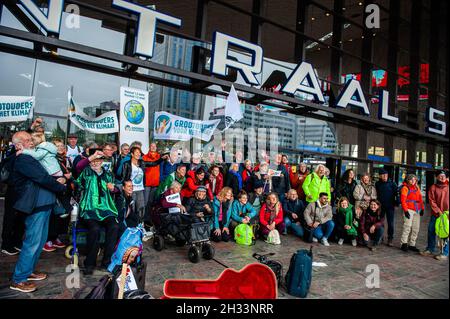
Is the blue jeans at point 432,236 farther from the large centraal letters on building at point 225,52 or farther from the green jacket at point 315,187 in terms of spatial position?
the large centraal letters on building at point 225,52

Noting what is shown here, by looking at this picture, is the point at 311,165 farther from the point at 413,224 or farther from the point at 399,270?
the point at 399,270

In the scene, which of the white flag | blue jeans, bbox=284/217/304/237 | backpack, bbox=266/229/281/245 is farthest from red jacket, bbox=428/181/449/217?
the white flag

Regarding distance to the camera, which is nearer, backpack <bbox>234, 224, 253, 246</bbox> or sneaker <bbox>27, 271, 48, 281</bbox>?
sneaker <bbox>27, 271, 48, 281</bbox>

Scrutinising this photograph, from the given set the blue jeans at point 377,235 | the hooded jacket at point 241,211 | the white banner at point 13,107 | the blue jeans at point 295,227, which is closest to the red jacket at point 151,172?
the hooded jacket at point 241,211

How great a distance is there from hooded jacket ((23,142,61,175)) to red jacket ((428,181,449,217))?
7.15 m

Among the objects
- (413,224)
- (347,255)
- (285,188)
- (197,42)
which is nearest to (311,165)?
(285,188)

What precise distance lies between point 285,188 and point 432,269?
353 centimetres

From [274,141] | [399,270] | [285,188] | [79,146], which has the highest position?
[274,141]

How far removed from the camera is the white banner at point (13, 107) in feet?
16.9

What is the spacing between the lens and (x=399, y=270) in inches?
184

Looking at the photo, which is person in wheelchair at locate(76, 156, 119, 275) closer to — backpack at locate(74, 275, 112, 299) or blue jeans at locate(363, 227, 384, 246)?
backpack at locate(74, 275, 112, 299)

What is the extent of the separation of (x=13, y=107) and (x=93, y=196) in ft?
10.4

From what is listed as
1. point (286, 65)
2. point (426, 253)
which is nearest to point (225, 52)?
point (286, 65)

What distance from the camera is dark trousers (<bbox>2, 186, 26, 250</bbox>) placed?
153 inches
